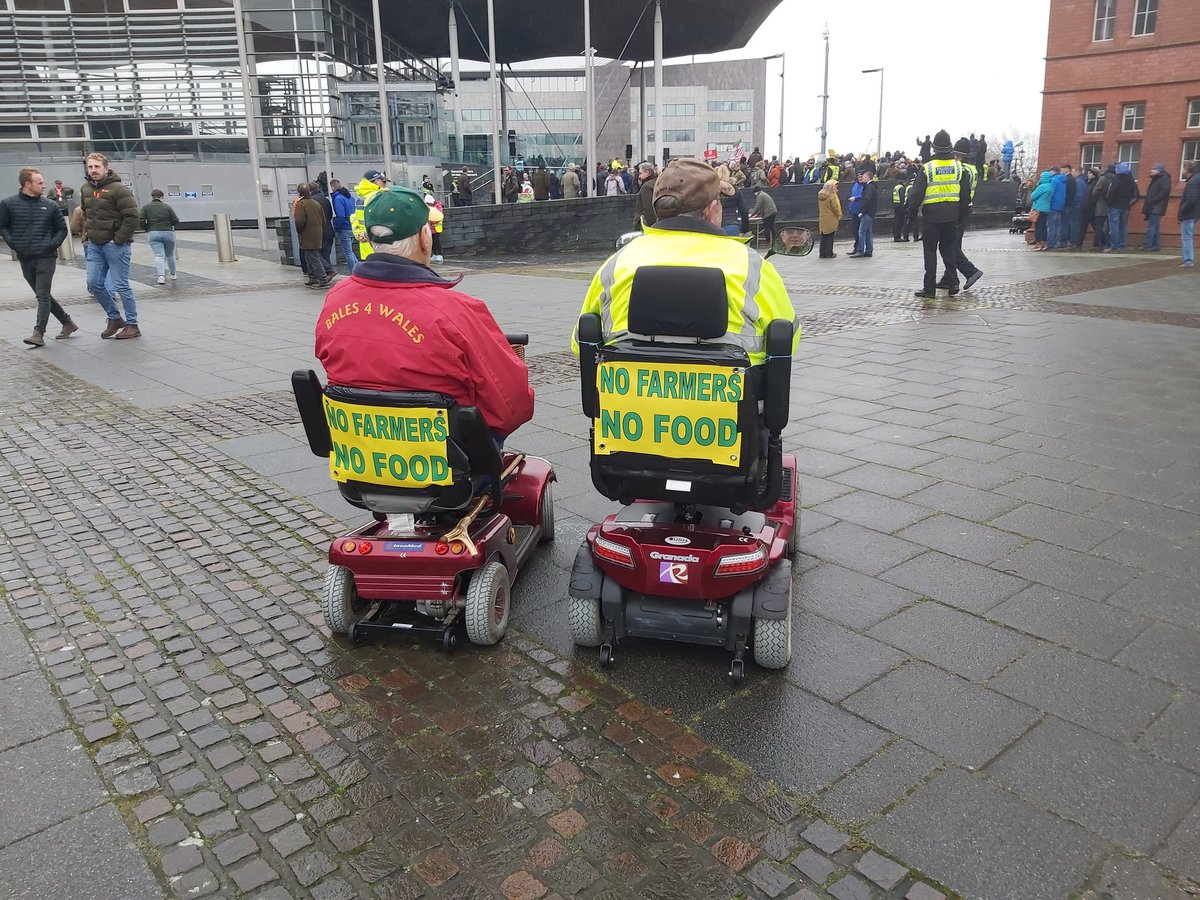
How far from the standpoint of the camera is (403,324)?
3275mm

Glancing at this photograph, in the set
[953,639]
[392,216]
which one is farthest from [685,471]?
[392,216]

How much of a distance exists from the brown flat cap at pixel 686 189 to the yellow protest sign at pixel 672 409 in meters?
0.58

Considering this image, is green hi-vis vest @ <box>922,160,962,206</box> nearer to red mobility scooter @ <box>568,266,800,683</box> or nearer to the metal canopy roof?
red mobility scooter @ <box>568,266,800,683</box>

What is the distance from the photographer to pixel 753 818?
257cm

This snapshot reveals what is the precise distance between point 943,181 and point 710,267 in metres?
10.1

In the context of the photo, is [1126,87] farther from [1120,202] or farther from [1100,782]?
[1100,782]

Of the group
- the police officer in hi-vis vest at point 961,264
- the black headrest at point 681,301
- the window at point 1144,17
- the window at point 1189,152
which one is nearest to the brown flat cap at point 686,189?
the black headrest at point 681,301

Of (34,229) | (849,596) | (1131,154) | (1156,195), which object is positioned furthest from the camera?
(1131,154)

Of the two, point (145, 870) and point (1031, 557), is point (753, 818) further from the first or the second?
point (1031, 557)

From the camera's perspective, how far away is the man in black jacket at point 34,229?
962 cm

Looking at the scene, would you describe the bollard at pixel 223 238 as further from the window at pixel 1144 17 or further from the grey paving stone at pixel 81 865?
the window at pixel 1144 17

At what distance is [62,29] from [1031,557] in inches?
1495

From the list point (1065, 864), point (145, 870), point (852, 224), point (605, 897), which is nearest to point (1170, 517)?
point (1065, 864)

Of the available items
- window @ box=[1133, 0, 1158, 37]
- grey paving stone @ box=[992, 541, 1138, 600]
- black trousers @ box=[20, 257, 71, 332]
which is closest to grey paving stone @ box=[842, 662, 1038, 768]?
grey paving stone @ box=[992, 541, 1138, 600]
